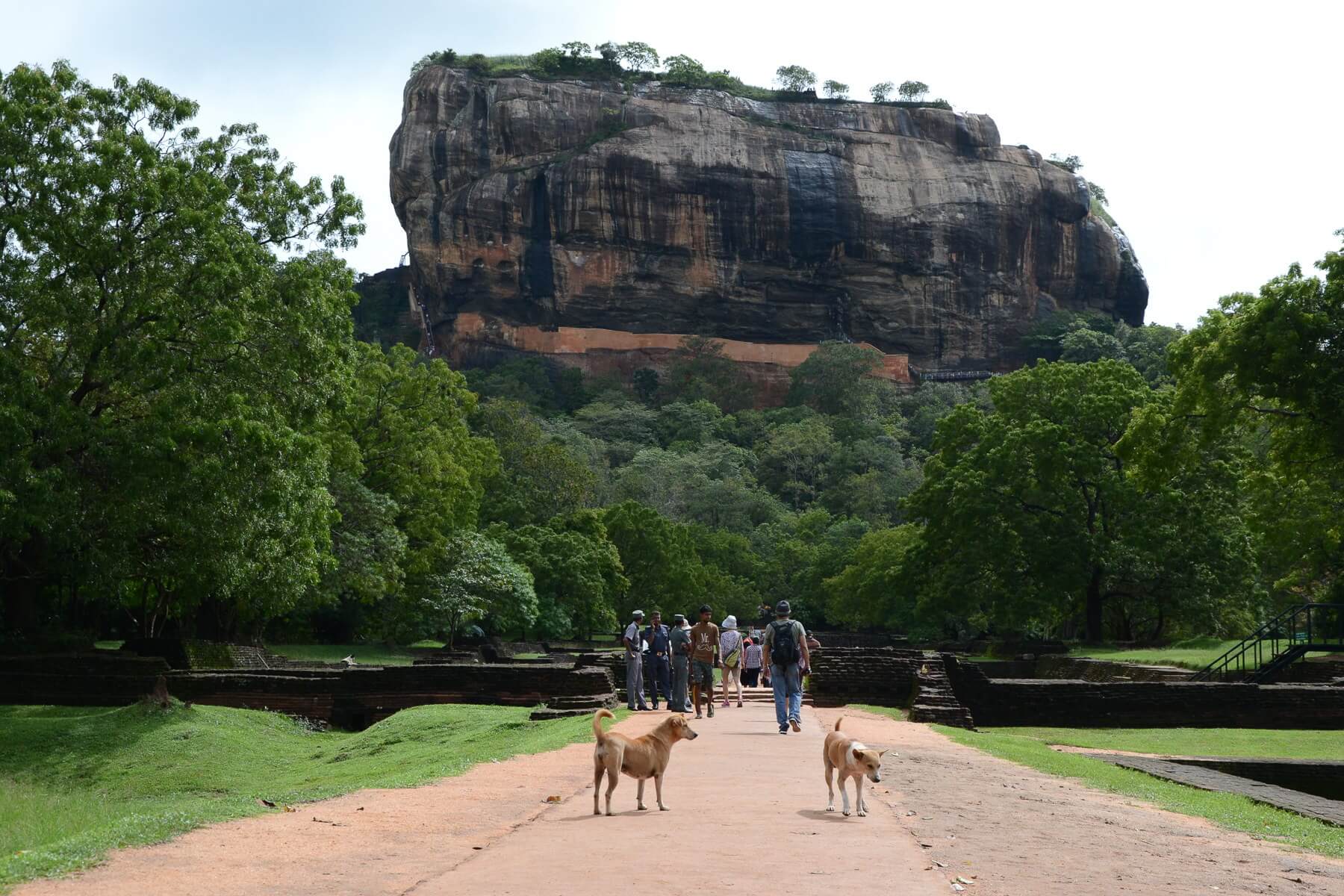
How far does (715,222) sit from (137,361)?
8844 cm

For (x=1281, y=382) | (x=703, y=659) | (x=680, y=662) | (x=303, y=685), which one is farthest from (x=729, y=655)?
(x=1281, y=382)

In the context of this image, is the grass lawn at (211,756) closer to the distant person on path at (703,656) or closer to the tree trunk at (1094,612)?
the distant person on path at (703,656)

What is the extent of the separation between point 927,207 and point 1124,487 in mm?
78520

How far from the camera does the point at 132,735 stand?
17.8 metres

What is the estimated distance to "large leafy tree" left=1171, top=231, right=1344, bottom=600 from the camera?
2247 centimetres

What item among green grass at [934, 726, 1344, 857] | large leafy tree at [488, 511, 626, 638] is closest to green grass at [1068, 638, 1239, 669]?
green grass at [934, 726, 1344, 857]

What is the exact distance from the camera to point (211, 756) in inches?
670

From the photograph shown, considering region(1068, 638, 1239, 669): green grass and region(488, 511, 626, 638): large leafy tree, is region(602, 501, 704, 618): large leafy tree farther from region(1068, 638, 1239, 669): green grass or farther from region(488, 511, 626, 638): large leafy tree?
region(1068, 638, 1239, 669): green grass

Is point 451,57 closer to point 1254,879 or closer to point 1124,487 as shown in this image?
point 1124,487

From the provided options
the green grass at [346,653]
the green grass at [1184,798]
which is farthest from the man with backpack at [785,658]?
the green grass at [346,653]

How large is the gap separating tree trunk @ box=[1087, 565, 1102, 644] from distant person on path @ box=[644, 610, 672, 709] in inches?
764

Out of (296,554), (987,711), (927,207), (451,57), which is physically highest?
(451,57)

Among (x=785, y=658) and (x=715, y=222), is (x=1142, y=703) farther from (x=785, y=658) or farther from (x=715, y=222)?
(x=715, y=222)

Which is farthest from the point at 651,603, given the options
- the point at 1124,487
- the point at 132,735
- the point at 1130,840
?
the point at 1130,840
